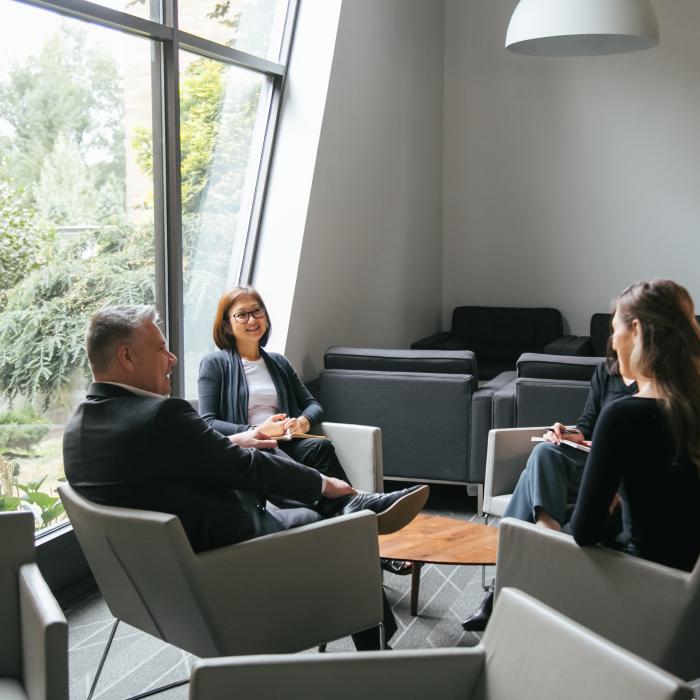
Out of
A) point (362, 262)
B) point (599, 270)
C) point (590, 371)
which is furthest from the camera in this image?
point (599, 270)

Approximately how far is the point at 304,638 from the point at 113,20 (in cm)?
272

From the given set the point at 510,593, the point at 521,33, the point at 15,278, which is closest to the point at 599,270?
the point at 521,33

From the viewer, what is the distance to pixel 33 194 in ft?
12.0

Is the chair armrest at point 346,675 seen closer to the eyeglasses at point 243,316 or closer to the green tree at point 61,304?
the green tree at point 61,304

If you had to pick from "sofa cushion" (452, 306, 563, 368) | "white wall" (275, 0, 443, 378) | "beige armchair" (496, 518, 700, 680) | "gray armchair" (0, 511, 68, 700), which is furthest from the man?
"sofa cushion" (452, 306, 563, 368)

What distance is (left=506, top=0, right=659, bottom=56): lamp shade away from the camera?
4.88m

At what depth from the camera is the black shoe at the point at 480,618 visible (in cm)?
347

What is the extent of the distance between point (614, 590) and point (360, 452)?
5.51ft

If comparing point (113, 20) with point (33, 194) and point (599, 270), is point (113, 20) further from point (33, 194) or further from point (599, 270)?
point (599, 270)

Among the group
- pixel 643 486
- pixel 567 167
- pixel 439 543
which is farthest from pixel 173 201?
pixel 567 167

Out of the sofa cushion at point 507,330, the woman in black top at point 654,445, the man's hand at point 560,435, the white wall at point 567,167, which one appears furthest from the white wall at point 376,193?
the woman in black top at point 654,445

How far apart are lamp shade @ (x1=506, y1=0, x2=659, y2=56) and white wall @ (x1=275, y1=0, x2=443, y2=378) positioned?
107 centimetres

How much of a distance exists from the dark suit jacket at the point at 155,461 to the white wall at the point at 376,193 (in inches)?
108

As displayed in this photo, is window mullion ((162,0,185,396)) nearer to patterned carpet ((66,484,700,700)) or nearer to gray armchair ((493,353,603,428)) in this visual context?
patterned carpet ((66,484,700,700))
